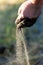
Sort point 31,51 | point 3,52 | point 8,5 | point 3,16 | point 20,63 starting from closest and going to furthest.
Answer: point 20,63 → point 31,51 → point 3,52 → point 3,16 → point 8,5

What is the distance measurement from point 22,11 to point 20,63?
0.39 meters

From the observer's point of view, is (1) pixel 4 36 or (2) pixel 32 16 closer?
(2) pixel 32 16

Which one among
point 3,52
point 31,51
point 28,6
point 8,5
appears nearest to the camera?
point 28,6

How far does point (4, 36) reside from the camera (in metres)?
2.16

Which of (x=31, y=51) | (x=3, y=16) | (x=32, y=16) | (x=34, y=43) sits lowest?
(x=32, y=16)

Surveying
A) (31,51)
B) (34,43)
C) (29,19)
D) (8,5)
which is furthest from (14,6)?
(29,19)

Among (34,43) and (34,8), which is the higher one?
(34,43)

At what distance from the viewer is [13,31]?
2160 millimetres

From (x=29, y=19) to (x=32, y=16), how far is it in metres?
0.03

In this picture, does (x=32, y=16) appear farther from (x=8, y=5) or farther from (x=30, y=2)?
(x=8, y=5)

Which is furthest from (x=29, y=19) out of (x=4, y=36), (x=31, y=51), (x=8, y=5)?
(x=8, y=5)

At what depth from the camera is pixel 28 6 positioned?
1.67 feet

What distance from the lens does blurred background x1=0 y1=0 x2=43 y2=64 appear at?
199cm

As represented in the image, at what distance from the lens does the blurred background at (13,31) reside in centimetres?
199
